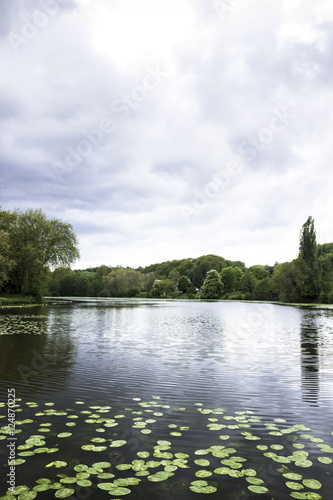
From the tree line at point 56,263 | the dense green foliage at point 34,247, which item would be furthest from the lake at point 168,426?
the dense green foliage at point 34,247

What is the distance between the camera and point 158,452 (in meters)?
4.99

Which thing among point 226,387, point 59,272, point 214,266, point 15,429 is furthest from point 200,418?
point 214,266

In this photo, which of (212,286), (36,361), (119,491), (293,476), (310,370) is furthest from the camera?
(212,286)

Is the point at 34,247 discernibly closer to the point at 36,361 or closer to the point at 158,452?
the point at 36,361

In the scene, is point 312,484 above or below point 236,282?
below

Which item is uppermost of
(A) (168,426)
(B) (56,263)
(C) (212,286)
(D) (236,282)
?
(B) (56,263)

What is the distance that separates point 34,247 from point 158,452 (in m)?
53.3

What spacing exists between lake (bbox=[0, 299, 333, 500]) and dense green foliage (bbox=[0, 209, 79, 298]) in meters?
42.5

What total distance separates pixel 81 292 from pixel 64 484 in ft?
471

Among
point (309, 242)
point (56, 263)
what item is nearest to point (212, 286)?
point (309, 242)

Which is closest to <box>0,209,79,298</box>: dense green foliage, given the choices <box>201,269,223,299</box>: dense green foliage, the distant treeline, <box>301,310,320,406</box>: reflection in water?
the distant treeline

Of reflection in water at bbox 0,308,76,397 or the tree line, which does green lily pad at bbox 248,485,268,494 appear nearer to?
reflection in water at bbox 0,308,76,397

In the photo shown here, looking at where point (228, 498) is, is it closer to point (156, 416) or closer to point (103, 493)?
point (103, 493)

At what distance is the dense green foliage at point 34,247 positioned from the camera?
2072 inches
